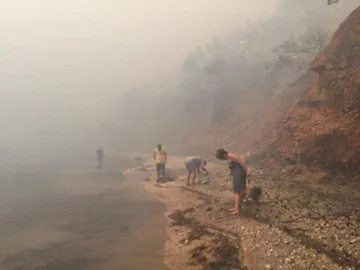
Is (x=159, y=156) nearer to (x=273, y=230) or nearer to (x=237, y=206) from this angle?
(x=237, y=206)

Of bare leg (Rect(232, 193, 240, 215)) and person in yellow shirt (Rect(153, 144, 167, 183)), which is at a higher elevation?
person in yellow shirt (Rect(153, 144, 167, 183))

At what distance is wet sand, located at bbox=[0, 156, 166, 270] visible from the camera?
24.6 feet

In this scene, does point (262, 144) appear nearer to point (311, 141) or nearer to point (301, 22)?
point (311, 141)

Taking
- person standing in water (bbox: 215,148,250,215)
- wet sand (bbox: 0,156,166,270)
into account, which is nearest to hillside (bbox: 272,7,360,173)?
person standing in water (bbox: 215,148,250,215)

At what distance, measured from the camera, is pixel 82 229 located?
9.89 m

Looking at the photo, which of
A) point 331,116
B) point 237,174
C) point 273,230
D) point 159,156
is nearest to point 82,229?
point 237,174

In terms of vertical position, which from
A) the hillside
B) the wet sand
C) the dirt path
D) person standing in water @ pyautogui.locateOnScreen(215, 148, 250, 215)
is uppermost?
the hillside

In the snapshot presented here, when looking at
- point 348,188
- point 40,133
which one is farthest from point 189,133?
point 40,133

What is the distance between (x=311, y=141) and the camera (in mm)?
15070

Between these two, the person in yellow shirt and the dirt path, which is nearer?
the dirt path

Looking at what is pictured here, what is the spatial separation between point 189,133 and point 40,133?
70.5 meters

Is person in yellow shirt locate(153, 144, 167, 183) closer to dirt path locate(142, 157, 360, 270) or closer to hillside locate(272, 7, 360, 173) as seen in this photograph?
dirt path locate(142, 157, 360, 270)

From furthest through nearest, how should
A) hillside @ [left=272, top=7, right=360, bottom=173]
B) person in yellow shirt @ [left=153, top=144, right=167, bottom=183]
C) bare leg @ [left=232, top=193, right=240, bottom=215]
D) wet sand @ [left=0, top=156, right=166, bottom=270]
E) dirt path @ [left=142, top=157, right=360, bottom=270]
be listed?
person in yellow shirt @ [left=153, top=144, right=167, bottom=183] < hillside @ [left=272, top=7, right=360, bottom=173] < bare leg @ [left=232, top=193, right=240, bottom=215] < wet sand @ [left=0, top=156, right=166, bottom=270] < dirt path @ [left=142, top=157, right=360, bottom=270]

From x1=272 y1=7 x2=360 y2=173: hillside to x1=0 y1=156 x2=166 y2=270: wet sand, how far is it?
295 inches
